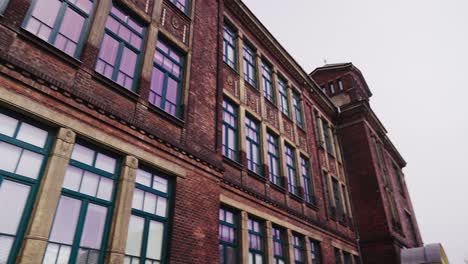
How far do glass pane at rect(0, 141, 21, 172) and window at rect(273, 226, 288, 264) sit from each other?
360 inches

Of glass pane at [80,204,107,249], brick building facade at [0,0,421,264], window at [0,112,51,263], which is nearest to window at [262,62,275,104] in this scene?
brick building facade at [0,0,421,264]

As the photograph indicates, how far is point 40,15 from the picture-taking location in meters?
6.55

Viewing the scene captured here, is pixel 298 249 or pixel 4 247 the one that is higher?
pixel 298 249

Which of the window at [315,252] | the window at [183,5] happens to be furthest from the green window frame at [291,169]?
the window at [183,5]

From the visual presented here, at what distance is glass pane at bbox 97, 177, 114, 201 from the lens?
254 inches

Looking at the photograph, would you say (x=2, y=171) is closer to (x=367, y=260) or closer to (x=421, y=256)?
(x=367, y=260)

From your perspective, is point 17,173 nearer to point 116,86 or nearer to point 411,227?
point 116,86

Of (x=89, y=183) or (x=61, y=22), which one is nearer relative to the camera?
(x=89, y=183)

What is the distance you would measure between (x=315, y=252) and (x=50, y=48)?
13.1m

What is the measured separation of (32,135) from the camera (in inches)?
229

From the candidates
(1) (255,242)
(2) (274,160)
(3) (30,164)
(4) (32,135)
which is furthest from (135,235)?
(2) (274,160)

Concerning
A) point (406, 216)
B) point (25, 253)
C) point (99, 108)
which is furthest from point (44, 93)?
point (406, 216)

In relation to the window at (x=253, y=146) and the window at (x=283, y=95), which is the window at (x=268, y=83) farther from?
the window at (x=253, y=146)

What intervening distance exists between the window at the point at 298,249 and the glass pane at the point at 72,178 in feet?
31.3
